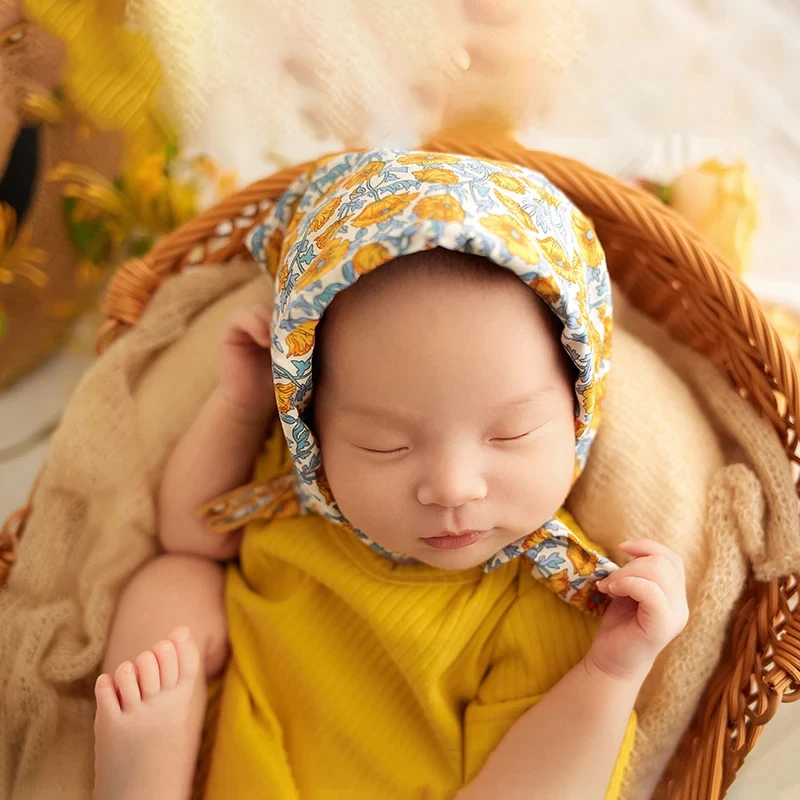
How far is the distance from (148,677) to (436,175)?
649 millimetres

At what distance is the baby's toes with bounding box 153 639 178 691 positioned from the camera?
957mm

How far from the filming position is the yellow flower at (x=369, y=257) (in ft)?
2.53

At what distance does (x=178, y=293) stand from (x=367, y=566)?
530 millimetres

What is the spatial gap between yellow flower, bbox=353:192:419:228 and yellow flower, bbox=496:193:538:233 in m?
0.09

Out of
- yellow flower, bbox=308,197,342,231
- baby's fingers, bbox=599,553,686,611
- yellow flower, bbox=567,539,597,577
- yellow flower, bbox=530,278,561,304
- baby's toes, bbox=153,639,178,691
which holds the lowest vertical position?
baby's toes, bbox=153,639,178,691

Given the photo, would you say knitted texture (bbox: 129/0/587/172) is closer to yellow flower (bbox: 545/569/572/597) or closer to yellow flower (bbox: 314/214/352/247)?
yellow flower (bbox: 314/214/352/247)

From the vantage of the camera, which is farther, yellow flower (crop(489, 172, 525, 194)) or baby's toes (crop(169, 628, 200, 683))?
baby's toes (crop(169, 628, 200, 683))

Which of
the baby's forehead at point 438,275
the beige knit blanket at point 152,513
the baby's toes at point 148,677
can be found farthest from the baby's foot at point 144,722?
the baby's forehead at point 438,275

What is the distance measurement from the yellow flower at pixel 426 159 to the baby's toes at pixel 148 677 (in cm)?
63

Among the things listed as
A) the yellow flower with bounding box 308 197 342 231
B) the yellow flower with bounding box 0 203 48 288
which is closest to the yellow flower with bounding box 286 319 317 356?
the yellow flower with bounding box 308 197 342 231

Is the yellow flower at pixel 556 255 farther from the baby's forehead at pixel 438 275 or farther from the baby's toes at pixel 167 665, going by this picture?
the baby's toes at pixel 167 665

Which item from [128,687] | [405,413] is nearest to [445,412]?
[405,413]

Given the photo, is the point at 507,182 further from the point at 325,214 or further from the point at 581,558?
the point at 581,558

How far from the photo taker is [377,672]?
1.07 meters
